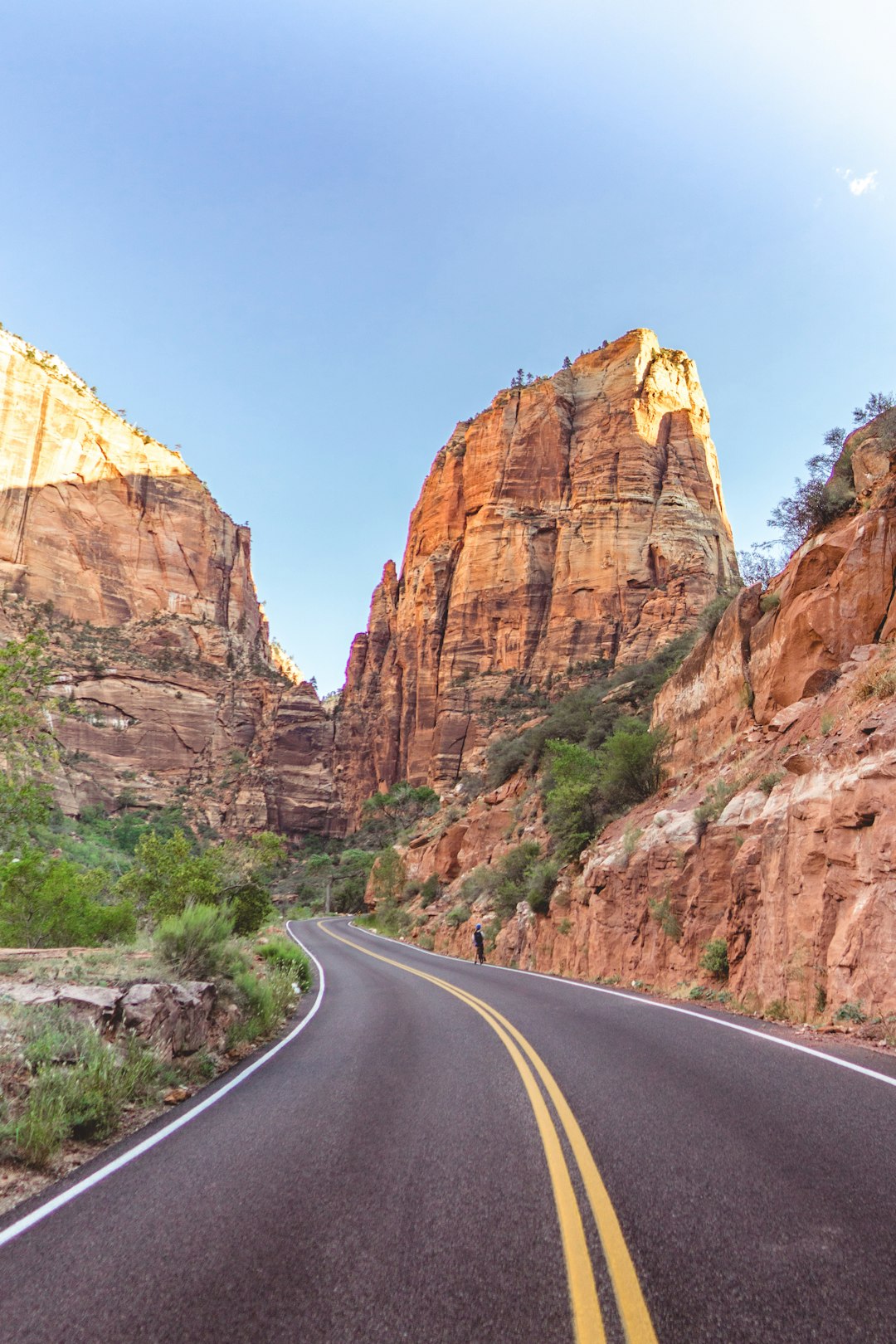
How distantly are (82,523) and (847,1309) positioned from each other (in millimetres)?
91687

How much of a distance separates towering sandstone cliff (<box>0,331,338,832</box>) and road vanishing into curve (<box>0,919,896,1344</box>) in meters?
67.8

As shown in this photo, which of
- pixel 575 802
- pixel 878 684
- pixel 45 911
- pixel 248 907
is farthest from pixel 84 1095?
pixel 575 802

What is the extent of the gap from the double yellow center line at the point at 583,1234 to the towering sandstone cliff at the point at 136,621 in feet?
225

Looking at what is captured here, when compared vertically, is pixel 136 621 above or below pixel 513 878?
above

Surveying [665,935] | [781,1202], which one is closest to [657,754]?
[665,935]

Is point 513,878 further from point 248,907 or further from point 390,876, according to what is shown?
point 390,876

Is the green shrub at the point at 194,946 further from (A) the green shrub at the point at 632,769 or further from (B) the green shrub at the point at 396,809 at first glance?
(B) the green shrub at the point at 396,809

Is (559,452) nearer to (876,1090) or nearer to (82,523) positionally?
(82,523)

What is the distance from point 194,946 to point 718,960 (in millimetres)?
8477

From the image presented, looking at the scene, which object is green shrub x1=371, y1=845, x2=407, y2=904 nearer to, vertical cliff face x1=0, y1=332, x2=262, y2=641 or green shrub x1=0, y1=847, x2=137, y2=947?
green shrub x1=0, y1=847, x2=137, y2=947

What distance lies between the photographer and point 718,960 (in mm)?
11930

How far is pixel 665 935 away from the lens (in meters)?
14.1

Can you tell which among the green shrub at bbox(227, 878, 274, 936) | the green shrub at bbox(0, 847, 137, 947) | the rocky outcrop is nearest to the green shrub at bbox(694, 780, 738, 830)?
the rocky outcrop

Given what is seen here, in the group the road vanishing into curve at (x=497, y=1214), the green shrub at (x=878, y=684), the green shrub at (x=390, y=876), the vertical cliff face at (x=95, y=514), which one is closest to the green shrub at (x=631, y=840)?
the green shrub at (x=878, y=684)
